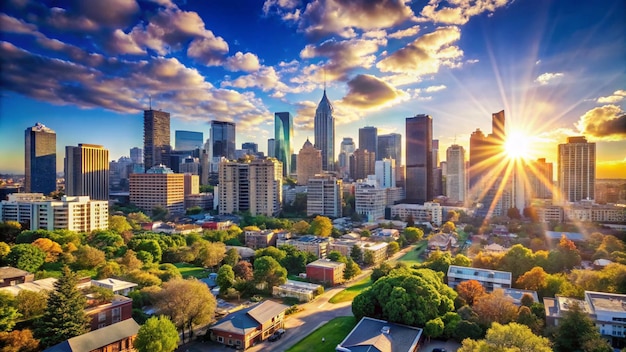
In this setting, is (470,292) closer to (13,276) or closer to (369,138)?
(13,276)

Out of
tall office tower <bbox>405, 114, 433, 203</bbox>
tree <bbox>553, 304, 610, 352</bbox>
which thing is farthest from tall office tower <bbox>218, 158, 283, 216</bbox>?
tree <bbox>553, 304, 610, 352</bbox>

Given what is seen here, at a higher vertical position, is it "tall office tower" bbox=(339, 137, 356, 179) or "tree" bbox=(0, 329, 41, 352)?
"tall office tower" bbox=(339, 137, 356, 179)

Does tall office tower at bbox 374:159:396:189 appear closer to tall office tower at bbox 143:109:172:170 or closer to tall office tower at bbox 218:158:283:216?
tall office tower at bbox 218:158:283:216

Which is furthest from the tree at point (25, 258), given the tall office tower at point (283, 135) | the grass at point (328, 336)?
the tall office tower at point (283, 135)

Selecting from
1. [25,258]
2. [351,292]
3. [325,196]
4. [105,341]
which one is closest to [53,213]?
[25,258]

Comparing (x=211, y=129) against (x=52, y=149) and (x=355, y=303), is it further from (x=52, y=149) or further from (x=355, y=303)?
(x=355, y=303)

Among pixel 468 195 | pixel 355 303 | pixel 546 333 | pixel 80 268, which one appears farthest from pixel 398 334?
pixel 468 195
